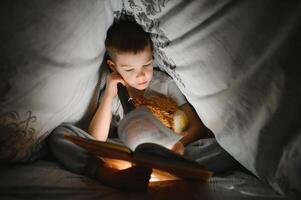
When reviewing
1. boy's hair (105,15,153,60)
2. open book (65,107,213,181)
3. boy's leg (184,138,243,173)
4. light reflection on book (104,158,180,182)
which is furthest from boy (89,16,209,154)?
open book (65,107,213,181)

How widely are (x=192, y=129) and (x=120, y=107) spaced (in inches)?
13.5

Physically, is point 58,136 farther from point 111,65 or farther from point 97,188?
point 111,65

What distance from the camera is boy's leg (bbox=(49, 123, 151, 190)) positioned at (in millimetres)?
845

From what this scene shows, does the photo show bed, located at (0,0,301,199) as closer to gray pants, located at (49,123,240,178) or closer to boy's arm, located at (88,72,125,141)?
gray pants, located at (49,123,240,178)

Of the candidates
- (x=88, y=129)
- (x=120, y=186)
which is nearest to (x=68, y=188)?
(x=120, y=186)

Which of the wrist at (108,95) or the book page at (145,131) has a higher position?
the wrist at (108,95)

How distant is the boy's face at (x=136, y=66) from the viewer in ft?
3.93

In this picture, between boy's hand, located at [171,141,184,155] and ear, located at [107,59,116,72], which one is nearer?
boy's hand, located at [171,141,184,155]

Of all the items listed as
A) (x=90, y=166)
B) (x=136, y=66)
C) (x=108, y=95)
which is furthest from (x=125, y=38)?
(x=90, y=166)

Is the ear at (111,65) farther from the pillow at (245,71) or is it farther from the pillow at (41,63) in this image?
the pillow at (245,71)

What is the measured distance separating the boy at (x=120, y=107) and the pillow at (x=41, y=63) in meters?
0.07

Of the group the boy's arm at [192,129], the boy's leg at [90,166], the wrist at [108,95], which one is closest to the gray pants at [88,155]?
the boy's leg at [90,166]

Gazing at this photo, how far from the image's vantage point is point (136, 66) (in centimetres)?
120

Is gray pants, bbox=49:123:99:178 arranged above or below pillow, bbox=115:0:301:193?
below
